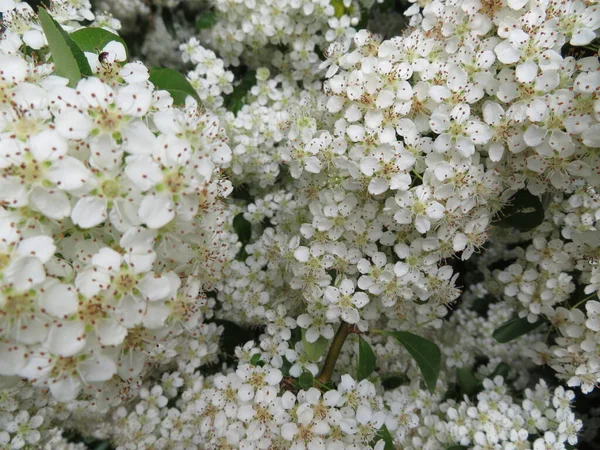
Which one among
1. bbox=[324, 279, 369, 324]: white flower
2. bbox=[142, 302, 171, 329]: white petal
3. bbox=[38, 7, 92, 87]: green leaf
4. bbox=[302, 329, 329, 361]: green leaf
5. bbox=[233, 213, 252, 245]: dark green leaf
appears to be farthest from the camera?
bbox=[233, 213, 252, 245]: dark green leaf

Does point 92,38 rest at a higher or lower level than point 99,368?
higher

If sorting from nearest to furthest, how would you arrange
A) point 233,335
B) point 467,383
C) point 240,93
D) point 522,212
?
point 522,212 → point 467,383 → point 233,335 → point 240,93

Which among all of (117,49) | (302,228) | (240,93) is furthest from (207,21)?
(302,228)

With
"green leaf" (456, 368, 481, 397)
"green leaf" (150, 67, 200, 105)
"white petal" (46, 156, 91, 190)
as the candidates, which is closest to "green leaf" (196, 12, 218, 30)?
"green leaf" (150, 67, 200, 105)

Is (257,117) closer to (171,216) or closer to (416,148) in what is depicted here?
(416,148)

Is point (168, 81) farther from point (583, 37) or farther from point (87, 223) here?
point (583, 37)

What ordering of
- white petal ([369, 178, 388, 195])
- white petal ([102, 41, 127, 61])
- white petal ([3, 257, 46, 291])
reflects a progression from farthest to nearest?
1. white petal ([369, 178, 388, 195])
2. white petal ([102, 41, 127, 61])
3. white petal ([3, 257, 46, 291])

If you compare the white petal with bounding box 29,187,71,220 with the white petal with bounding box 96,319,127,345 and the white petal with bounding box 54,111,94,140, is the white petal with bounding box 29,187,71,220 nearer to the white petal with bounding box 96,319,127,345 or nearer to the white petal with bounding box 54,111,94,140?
the white petal with bounding box 54,111,94,140

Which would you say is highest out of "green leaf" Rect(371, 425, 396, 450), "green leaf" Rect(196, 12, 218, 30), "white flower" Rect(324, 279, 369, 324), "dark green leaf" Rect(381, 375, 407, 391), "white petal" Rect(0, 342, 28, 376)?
"green leaf" Rect(196, 12, 218, 30)
